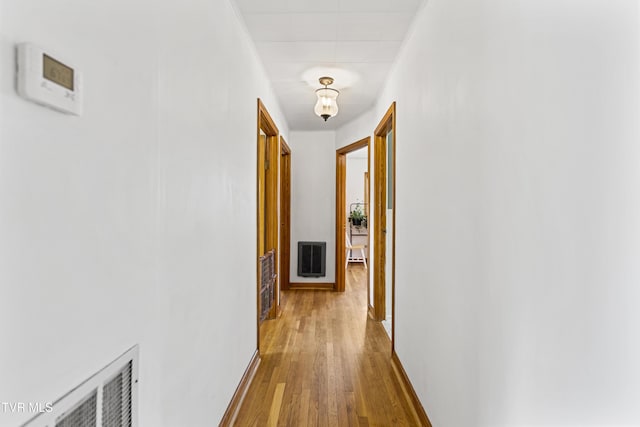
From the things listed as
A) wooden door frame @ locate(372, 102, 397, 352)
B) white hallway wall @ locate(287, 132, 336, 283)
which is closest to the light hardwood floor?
wooden door frame @ locate(372, 102, 397, 352)

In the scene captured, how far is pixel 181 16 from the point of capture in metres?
1.37

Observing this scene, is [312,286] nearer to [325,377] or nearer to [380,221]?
[380,221]

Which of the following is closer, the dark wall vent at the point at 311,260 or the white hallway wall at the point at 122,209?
the white hallway wall at the point at 122,209

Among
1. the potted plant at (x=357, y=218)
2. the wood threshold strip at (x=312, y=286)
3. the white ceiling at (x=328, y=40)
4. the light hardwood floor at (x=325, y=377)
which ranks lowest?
the light hardwood floor at (x=325, y=377)

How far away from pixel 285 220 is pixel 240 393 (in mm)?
3193

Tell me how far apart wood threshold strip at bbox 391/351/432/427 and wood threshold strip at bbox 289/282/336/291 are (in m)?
2.58

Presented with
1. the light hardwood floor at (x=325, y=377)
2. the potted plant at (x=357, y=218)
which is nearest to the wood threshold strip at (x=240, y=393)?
the light hardwood floor at (x=325, y=377)

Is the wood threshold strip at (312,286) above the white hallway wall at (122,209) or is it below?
below

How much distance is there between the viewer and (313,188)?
5.54 m

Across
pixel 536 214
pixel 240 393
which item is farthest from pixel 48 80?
pixel 240 393

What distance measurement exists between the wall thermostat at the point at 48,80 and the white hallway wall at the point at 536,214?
1.07m

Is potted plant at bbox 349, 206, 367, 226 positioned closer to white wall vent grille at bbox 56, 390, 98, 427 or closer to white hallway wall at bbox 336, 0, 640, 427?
white hallway wall at bbox 336, 0, 640, 427

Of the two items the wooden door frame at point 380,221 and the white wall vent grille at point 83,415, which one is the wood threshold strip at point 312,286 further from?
the white wall vent grille at point 83,415

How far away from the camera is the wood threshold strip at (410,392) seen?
6.62 feet
